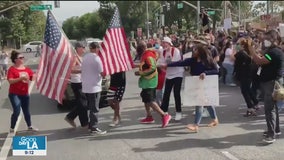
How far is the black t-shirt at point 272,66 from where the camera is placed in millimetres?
7527

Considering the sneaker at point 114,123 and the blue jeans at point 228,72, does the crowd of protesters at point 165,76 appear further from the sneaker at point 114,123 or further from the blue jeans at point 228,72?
the blue jeans at point 228,72

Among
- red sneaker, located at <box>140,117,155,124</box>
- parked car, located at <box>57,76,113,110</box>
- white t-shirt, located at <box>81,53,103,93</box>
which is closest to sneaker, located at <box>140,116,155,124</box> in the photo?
red sneaker, located at <box>140,117,155,124</box>

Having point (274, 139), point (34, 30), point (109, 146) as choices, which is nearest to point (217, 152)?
point (274, 139)

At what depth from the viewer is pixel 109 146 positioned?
777 centimetres

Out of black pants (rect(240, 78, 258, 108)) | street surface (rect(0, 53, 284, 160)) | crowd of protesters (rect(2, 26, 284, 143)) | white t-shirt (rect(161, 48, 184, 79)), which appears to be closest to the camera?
street surface (rect(0, 53, 284, 160))

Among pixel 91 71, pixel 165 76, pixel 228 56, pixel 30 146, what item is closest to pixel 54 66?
pixel 91 71

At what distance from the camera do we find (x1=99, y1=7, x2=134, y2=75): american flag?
8867 millimetres

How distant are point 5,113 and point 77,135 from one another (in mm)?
3947

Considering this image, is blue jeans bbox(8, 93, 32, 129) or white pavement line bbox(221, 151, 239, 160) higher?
blue jeans bbox(8, 93, 32, 129)

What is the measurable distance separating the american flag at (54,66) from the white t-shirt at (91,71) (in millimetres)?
317

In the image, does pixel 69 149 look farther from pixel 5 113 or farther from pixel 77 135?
pixel 5 113

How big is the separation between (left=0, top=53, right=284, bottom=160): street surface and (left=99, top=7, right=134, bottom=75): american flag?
1199mm

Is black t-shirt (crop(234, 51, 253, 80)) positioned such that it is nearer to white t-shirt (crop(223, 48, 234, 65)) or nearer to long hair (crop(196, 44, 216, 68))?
long hair (crop(196, 44, 216, 68))

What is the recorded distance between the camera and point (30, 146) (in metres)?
5.34
